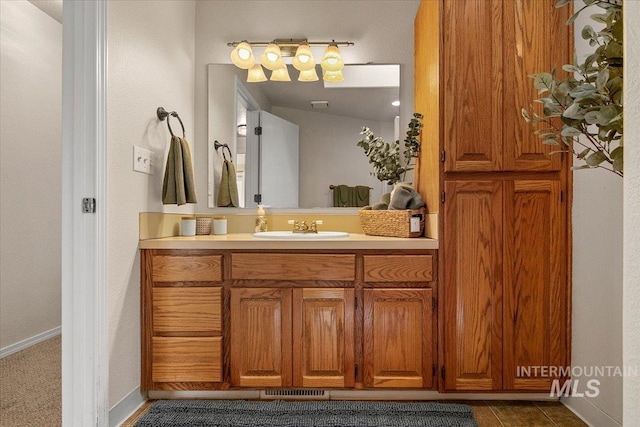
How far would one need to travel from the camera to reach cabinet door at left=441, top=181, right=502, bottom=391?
6.58ft

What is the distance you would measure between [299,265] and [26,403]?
148 centimetres

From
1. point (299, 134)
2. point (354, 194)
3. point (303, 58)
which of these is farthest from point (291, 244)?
point (303, 58)

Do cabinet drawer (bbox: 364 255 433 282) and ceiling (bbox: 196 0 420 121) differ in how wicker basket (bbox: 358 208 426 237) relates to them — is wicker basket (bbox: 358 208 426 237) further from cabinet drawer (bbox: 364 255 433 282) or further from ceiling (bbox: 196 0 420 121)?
ceiling (bbox: 196 0 420 121)

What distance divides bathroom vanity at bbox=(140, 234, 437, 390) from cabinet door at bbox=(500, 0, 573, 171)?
0.63m

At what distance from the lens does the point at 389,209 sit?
91.2 inches

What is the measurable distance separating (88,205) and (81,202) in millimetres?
31

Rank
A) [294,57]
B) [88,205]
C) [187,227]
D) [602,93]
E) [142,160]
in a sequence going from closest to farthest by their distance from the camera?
[602,93], [88,205], [142,160], [187,227], [294,57]

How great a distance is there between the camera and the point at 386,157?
256 cm

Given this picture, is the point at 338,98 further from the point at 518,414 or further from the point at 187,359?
the point at 518,414

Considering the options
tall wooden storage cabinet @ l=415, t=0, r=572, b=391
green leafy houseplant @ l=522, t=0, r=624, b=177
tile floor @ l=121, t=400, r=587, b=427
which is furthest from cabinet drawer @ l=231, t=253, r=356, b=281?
green leafy houseplant @ l=522, t=0, r=624, b=177

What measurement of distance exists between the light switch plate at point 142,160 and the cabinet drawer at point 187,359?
2.65ft

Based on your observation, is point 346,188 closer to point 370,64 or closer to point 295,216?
point 295,216

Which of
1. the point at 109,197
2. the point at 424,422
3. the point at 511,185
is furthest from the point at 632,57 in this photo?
the point at 109,197

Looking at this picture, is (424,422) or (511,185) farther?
(511,185)
